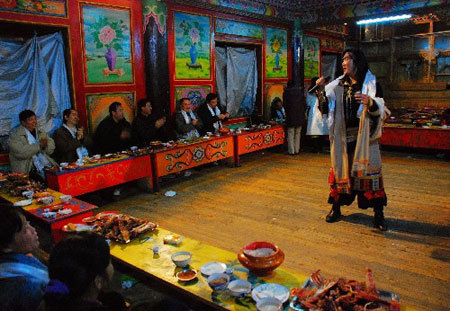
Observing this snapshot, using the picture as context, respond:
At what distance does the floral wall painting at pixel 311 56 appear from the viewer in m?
12.2

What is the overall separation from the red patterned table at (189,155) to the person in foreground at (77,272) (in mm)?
4558

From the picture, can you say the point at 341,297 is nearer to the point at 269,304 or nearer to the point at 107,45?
the point at 269,304

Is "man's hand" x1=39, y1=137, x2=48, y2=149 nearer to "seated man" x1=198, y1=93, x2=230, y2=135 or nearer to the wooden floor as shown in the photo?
the wooden floor

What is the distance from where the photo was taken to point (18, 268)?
6.79 feet

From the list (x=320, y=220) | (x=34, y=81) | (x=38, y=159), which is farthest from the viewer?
(x=34, y=81)

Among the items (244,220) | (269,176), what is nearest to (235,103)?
(269,176)

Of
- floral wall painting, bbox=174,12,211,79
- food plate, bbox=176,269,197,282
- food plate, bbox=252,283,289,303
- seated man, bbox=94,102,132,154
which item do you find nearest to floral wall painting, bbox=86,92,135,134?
seated man, bbox=94,102,132,154

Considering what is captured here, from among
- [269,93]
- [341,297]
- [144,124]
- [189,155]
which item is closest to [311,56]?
[269,93]

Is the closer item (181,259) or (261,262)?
(261,262)

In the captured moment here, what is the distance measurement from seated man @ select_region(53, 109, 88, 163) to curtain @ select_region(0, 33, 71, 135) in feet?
1.69

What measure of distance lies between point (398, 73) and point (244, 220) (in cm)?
1186

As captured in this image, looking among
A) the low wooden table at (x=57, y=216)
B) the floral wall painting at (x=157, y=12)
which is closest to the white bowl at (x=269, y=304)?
the low wooden table at (x=57, y=216)

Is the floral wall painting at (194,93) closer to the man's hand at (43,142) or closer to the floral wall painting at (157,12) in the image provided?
the floral wall painting at (157,12)

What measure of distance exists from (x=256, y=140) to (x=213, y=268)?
20.9 ft
